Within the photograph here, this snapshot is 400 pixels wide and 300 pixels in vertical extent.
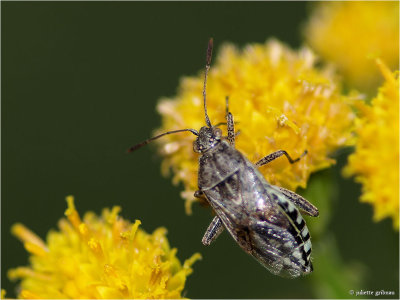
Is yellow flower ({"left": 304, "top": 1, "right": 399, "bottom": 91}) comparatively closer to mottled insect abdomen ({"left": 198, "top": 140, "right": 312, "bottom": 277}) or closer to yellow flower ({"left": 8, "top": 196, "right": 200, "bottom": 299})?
mottled insect abdomen ({"left": 198, "top": 140, "right": 312, "bottom": 277})

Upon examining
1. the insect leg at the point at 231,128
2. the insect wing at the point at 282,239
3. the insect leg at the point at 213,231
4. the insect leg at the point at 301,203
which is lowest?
the insect wing at the point at 282,239

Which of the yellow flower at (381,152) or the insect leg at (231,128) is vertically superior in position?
the insect leg at (231,128)

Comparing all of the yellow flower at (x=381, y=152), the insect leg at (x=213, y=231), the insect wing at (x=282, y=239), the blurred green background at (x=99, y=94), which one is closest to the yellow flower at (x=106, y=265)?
the insect leg at (x=213, y=231)

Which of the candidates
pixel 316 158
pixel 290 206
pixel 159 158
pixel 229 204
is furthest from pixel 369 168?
pixel 159 158

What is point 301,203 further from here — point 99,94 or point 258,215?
point 99,94

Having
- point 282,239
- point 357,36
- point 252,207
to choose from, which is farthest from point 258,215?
point 357,36

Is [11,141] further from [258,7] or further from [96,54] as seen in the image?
[258,7]

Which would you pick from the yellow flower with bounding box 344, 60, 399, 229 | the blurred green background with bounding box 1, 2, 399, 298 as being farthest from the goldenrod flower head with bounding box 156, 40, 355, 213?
the blurred green background with bounding box 1, 2, 399, 298

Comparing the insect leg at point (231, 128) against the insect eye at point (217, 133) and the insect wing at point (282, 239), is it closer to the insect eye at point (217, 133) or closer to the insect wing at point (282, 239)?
the insect eye at point (217, 133)

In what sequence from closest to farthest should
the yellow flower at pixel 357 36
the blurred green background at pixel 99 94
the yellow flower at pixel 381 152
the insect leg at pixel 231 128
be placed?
the yellow flower at pixel 381 152
the insect leg at pixel 231 128
the yellow flower at pixel 357 36
the blurred green background at pixel 99 94
